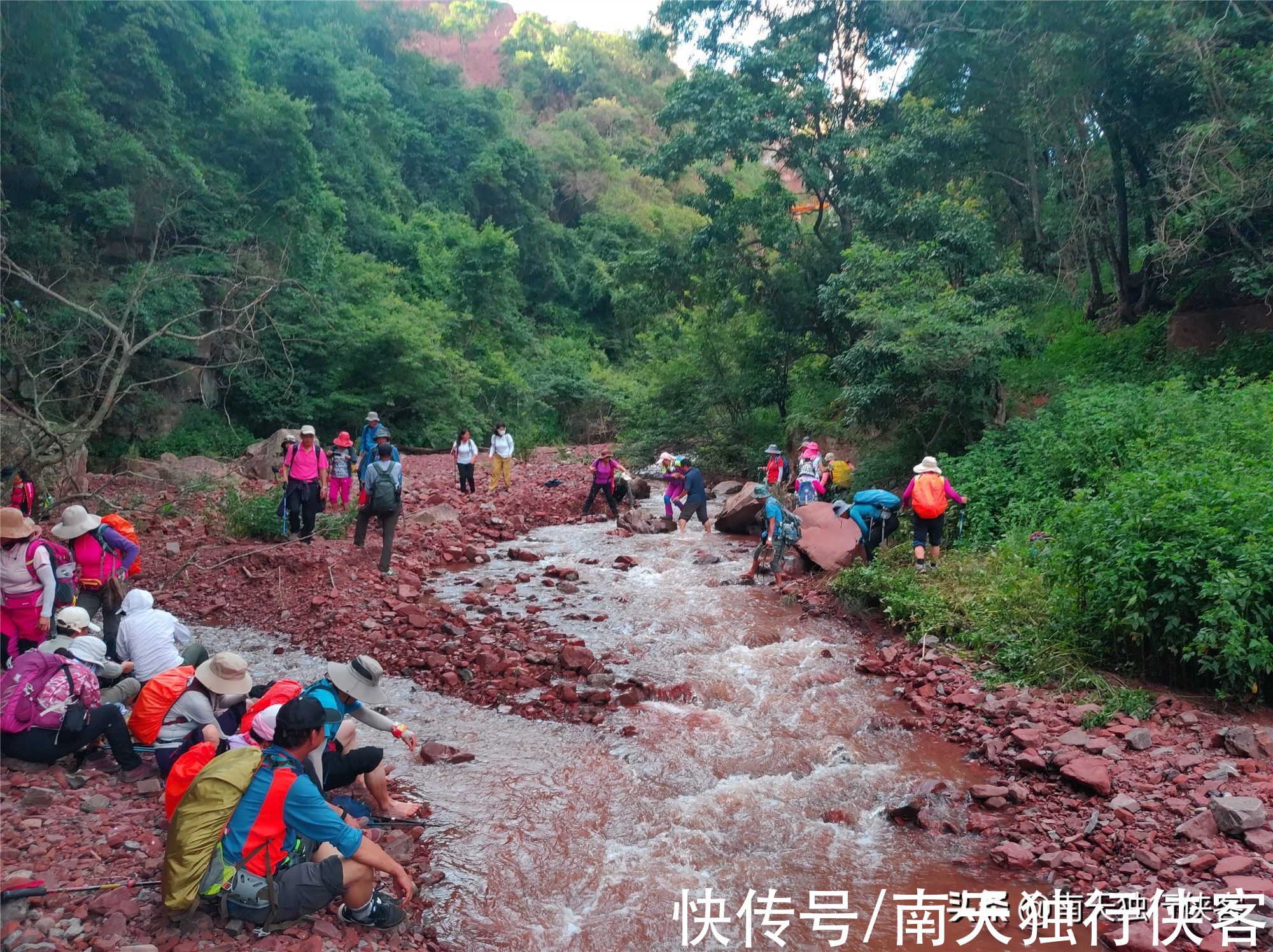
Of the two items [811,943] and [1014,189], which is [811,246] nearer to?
[1014,189]

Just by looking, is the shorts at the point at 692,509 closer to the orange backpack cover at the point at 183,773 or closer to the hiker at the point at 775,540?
the hiker at the point at 775,540

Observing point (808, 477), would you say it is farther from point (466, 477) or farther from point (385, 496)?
point (466, 477)

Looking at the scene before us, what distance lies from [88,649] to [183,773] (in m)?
1.71

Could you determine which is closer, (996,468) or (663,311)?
(996,468)

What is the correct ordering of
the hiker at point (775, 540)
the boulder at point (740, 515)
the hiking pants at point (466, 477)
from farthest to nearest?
the hiking pants at point (466, 477)
the boulder at point (740, 515)
the hiker at point (775, 540)

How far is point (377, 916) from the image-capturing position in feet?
13.7

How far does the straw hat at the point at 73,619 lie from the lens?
219 inches

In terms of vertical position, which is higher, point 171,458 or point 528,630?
point 171,458

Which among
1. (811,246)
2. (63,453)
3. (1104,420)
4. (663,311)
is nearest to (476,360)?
(663,311)

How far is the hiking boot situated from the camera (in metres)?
5.27

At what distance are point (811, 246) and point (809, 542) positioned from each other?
31.4 feet

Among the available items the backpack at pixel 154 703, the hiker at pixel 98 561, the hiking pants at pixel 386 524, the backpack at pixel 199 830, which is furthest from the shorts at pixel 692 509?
the backpack at pixel 199 830

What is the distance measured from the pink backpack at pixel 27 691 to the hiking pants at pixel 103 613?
1.61 metres

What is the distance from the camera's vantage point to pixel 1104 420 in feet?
33.3
